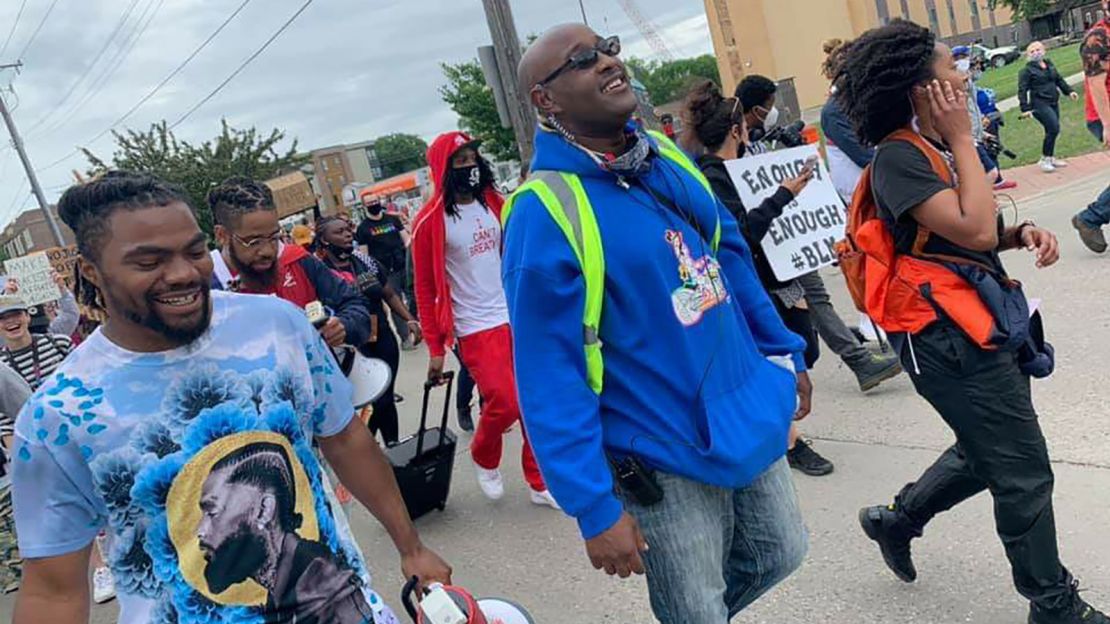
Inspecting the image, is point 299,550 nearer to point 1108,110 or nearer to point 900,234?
point 900,234

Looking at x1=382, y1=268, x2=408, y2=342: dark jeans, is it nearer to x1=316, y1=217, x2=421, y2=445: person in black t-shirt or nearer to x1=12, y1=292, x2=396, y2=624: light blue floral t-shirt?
x1=316, y1=217, x2=421, y2=445: person in black t-shirt

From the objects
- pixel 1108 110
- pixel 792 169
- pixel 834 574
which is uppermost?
pixel 792 169

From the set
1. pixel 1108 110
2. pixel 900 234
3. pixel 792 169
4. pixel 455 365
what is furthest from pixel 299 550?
pixel 1108 110

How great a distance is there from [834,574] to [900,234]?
146 centimetres

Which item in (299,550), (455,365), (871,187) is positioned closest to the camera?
(299,550)

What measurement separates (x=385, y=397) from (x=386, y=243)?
212 inches

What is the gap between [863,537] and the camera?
11.5 ft

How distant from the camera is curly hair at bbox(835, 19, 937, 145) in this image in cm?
240

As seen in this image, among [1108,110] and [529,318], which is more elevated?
[529,318]

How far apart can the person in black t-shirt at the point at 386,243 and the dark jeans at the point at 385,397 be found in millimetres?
4259

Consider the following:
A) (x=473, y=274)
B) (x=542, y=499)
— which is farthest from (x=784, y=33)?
(x=542, y=499)

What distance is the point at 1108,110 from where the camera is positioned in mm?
7789

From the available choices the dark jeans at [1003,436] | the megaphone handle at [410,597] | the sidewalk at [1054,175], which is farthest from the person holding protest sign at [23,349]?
the sidewalk at [1054,175]

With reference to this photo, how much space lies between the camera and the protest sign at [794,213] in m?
4.39
